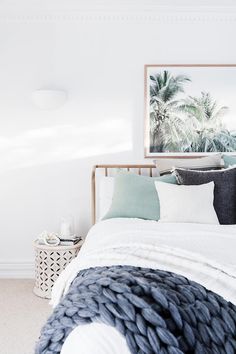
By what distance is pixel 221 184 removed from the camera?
3168 millimetres

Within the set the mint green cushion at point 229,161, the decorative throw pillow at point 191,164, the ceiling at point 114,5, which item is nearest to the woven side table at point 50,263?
the decorative throw pillow at point 191,164

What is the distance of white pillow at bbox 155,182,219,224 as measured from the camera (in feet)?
9.73

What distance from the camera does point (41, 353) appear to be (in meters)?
1.10

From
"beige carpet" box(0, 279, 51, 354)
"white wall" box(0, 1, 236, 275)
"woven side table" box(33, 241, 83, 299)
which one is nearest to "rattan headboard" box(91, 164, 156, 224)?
"white wall" box(0, 1, 236, 275)

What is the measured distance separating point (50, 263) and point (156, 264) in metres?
2.33

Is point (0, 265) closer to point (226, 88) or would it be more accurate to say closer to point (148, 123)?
point (148, 123)

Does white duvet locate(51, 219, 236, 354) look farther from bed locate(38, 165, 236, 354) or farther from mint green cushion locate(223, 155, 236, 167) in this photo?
mint green cushion locate(223, 155, 236, 167)

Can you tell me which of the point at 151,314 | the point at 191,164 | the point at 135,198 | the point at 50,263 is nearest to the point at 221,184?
the point at 191,164

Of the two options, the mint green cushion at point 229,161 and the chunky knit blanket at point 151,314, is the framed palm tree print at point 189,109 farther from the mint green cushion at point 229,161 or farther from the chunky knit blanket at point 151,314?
the chunky knit blanket at point 151,314

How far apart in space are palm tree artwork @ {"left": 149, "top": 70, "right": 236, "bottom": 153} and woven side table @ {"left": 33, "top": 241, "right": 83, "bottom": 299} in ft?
3.73

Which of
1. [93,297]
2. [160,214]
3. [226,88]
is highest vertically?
[226,88]

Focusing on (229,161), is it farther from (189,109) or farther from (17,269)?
(17,269)

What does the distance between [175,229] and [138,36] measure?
6.81 ft

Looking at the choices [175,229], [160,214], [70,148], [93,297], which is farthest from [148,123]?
[93,297]
